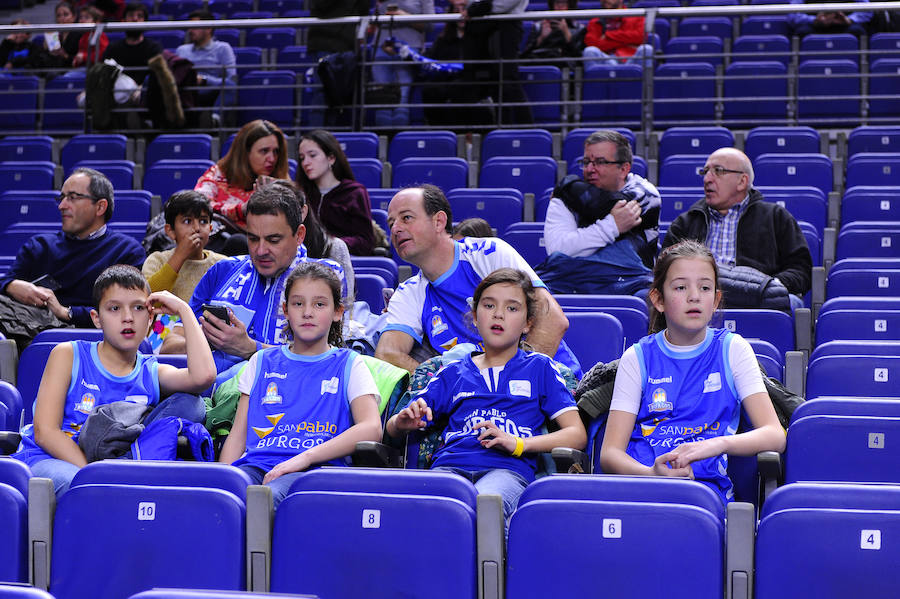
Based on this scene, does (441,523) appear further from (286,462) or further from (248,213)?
(248,213)

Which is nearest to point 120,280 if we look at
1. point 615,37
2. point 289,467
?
point 289,467

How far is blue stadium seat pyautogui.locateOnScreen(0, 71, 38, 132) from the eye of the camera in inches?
329

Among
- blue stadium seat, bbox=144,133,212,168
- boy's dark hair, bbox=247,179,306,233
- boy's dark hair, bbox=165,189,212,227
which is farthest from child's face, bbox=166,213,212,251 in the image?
blue stadium seat, bbox=144,133,212,168

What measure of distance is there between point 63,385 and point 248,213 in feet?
2.80

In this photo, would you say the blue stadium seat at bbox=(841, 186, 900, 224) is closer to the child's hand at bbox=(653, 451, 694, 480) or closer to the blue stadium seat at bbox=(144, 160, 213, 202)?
the child's hand at bbox=(653, 451, 694, 480)

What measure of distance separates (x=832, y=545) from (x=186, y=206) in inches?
106

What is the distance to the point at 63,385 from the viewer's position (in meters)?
3.38

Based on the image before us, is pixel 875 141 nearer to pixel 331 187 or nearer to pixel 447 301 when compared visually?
pixel 331 187

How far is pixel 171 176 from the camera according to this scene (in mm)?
6645

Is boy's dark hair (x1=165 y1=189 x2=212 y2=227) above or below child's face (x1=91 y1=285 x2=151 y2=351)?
above

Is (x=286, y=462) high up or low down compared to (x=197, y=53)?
down

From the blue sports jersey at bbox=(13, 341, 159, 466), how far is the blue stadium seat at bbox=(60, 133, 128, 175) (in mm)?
3967

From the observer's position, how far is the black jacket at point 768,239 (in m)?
4.61

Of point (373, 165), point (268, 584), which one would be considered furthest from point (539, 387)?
point (373, 165)
